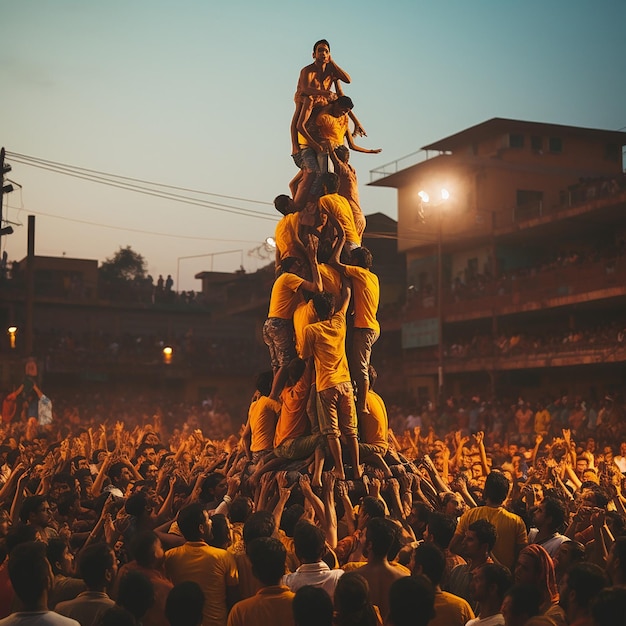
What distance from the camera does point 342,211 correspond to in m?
13.9

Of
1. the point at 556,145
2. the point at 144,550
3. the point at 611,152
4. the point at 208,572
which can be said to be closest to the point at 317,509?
the point at 208,572

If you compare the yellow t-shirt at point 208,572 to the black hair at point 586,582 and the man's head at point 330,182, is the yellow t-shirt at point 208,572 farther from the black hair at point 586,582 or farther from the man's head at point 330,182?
the man's head at point 330,182

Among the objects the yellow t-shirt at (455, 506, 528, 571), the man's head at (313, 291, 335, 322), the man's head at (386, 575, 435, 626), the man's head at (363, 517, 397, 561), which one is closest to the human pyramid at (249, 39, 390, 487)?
the man's head at (313, 291, 335, 322)

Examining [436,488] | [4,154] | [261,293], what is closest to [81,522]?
[436,488]

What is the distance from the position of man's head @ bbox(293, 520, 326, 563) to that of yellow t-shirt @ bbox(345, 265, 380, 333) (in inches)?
278

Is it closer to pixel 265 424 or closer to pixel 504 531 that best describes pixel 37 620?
pixel 504 531

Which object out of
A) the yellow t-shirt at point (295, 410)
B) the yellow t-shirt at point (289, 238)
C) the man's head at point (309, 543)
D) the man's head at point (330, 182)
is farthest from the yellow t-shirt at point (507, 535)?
the man's head at point (330, 182)

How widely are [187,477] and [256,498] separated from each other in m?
0.99

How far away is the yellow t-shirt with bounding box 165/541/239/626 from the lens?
259 inches

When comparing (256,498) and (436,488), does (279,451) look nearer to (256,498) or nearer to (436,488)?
(256,498)

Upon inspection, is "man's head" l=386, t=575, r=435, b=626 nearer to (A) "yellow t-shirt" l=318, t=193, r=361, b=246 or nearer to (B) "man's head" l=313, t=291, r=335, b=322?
(B) "man's head" l=313, t=291, r=335, b=322

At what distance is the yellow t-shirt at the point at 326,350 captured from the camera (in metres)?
12.8

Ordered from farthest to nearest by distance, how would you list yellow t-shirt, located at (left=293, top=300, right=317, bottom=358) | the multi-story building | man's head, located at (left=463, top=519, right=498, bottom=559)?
the multi-story building, yellow t-shirt, located at (left=293, top=300, right=317, bottom=358), man's head, located at (left=463, top=519, right=498, bottom=559)

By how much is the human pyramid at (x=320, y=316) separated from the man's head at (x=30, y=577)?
7140 millimetres
